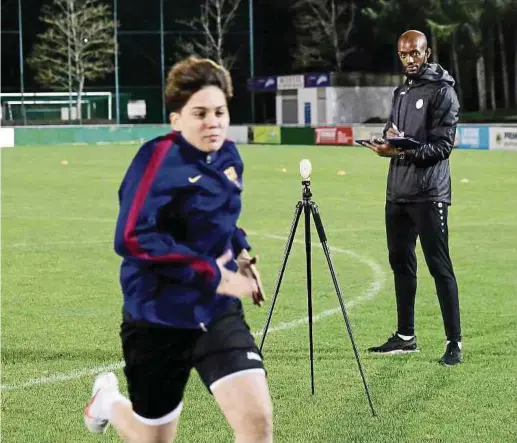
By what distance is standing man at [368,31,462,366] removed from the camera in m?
8.43

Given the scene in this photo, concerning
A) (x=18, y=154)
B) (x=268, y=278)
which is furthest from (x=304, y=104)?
(x=268, y=278)

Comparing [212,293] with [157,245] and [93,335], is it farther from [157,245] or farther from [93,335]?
[93,335]

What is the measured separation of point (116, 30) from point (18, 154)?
31.3 meters

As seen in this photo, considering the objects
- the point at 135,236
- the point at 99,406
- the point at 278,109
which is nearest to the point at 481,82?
the point at 278,109

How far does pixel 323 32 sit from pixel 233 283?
2830 inches

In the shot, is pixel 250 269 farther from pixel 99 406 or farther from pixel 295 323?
pixel 295 323

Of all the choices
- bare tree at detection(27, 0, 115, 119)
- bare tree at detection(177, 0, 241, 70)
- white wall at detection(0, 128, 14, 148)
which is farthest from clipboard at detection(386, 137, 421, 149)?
bare tree at detection(177, 0, 241, 70)

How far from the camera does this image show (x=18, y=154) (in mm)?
44281

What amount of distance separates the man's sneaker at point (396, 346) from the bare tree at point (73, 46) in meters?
62.8

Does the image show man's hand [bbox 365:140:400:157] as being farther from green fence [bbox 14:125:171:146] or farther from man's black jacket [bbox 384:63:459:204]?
green fence [bbox 14:125:171:146]

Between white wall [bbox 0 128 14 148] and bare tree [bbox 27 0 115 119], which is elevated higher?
bare tree [bbox 27 0 115 119]

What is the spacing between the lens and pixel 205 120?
15.7ft

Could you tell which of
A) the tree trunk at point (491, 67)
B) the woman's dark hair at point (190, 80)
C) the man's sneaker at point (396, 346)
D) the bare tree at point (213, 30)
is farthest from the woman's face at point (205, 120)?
the bare tree at point (213, 30)

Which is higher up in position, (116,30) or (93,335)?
(116,30)
